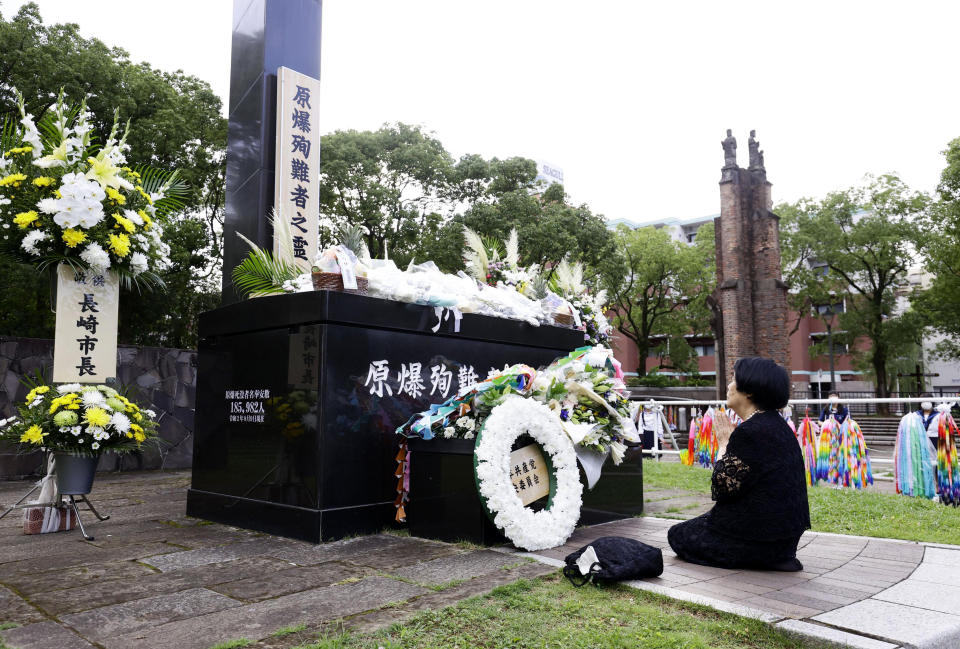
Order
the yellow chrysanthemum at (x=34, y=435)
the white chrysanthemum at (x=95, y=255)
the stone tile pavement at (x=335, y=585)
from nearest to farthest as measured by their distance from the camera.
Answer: the stone tile pavement at (x=335, y=585) → the yellow chrysanthemum at (x=34, y=435) → the white chrysanthemum at (x=95, y=255)

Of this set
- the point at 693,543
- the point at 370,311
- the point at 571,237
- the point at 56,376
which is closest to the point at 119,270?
the point at 56,376

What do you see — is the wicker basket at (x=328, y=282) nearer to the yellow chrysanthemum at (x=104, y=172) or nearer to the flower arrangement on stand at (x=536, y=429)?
the flower arrangement on stand at (x=536, y=429)

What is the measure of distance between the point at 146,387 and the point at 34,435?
23.3 feet

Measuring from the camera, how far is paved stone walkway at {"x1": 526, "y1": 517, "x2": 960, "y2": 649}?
2.83 meters

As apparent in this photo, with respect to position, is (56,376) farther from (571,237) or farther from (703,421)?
(571,237)

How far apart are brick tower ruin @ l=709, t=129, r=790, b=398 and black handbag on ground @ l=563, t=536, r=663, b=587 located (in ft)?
77.3

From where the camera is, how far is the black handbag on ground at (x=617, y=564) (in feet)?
11.9

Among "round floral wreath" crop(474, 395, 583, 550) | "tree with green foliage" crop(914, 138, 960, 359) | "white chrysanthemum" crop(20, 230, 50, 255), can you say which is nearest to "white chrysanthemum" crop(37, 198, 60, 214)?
"white chrysanthemum" crop(20, 230, 50, 255)

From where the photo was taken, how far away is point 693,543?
416 cm

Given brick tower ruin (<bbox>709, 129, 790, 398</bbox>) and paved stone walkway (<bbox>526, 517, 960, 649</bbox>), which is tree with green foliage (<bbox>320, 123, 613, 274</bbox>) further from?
paved stone walkway (<bbox>526, 517, 960, 649</bbox>)

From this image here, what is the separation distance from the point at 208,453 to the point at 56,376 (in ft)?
4.65

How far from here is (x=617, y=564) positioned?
3.67 meters

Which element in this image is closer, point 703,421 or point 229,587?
point 229,587

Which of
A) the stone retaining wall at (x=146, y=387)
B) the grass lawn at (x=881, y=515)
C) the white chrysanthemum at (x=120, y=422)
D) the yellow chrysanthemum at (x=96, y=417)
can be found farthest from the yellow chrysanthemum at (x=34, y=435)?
the grass lawn at (x=881, y=515)
